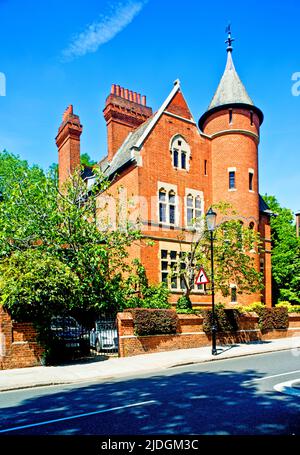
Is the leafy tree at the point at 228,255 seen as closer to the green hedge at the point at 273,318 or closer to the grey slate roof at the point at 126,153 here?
the green hedge at the point at 273,318

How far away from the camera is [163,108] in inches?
1061

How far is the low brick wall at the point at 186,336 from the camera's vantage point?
15.8 metres

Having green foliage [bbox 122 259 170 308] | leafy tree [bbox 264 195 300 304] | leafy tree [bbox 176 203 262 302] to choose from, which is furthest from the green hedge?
leafy tree [bbox 264 195 300 304]

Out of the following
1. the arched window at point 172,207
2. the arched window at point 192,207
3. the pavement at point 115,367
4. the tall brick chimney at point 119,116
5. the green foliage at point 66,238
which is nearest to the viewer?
the pavement at point 115,367

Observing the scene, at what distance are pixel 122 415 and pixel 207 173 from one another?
76.9 feet

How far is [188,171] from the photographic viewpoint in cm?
2769

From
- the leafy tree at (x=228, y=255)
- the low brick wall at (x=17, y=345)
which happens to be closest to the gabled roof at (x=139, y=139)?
the leafy tree at (x=228, y=255)

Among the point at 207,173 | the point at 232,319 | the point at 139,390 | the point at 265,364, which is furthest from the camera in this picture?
the point at 207,173

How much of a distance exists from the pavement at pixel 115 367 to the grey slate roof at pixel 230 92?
1826 centimetres

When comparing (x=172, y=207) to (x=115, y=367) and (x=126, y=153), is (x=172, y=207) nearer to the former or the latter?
(x=126, y=153)

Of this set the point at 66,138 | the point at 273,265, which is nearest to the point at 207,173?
the point at 273,265

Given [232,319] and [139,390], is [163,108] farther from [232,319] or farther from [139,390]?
[139,390]

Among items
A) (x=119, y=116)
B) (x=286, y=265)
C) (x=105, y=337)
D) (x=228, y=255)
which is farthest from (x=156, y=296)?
(x=119, y=116)
